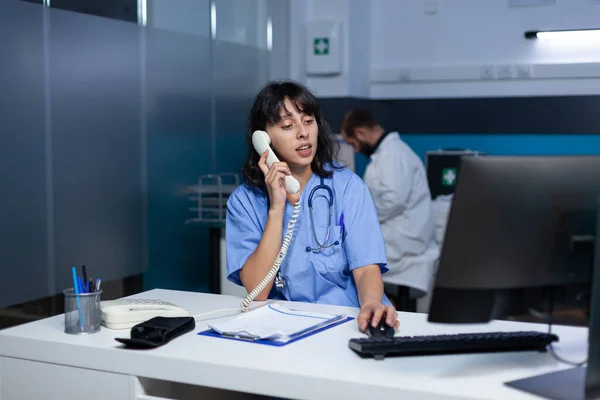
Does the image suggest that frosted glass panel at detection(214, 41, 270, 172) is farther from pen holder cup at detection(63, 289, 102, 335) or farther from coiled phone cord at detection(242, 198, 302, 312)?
pen holder cup at detection(63, 289, 102, 335)

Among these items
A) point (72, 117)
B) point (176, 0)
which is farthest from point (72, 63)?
point (176, 0)

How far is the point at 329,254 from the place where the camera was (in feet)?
7.21

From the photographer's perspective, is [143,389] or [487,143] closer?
[143,389]

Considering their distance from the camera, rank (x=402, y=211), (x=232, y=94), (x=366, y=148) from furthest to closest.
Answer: (x=232, y=94) < (x=366, y=148) < (x=402, y=211)

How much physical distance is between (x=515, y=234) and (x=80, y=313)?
0.98 metres

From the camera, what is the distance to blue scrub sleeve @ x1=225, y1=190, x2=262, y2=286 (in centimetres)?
222

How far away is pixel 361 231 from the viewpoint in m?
2.21

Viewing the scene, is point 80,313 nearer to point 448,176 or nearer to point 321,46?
point 448,176

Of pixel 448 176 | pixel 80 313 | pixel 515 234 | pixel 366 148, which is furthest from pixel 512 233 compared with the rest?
pixel 448 176

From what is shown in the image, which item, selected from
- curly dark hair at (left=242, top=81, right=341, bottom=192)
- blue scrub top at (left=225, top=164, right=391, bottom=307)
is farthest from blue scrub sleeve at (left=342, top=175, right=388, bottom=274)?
curly dark hair at (left=242, top=81, right=341, bottom=192)

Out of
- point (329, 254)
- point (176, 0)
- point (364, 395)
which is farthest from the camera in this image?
point (176, 0)

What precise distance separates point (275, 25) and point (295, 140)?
3.36 meters

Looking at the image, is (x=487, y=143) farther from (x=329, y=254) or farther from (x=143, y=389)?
(x=143, y=389)

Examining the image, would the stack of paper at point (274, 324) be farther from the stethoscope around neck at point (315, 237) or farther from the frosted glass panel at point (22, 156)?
the frosted glass panel at point (22, 156)
